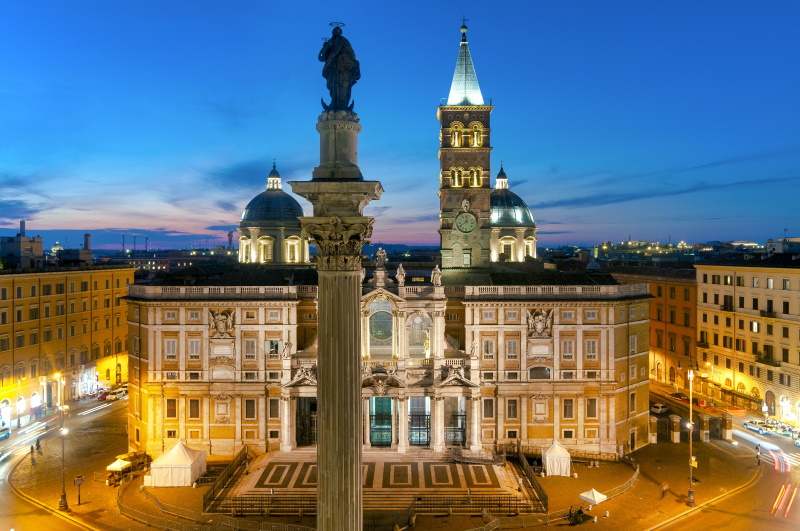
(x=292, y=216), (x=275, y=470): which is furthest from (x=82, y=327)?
(x=275, y=470)

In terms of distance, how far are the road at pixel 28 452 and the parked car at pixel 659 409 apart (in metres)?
50.8

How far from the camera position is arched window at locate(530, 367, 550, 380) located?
46.2m

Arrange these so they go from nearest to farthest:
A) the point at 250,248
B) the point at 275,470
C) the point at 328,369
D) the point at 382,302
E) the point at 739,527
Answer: the point at 328,369
the point at 739,527
the point at 275,470
the point at 382,302
the point at 250,248

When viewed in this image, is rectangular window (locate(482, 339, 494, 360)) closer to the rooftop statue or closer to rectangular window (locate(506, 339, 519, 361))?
rectangular window (locate(506, 339, 519, 361))

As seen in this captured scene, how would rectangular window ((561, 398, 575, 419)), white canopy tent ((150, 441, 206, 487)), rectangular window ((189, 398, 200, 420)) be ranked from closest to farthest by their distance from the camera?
white canopy tent ((150, 441, 206, 487)) < rectangular window ((189, 398, 200, 420)) < rectangular window ((561, 398, 575, 419))

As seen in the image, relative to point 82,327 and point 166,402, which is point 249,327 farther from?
point 82,327

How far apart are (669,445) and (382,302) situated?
28369 mm

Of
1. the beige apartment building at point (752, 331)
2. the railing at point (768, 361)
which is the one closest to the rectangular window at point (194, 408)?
the beige apartment building at point (752, 331)

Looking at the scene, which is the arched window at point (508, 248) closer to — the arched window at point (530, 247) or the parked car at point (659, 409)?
the arched window at point (530, 247)

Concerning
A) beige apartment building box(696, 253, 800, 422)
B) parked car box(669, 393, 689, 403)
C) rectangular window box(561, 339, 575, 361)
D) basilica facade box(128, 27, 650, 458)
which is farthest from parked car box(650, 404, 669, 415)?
rectangular window box(561, 339, 575, 361)

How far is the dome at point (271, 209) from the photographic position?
219 feet

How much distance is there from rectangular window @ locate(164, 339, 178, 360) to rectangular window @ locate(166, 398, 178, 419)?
3.42m

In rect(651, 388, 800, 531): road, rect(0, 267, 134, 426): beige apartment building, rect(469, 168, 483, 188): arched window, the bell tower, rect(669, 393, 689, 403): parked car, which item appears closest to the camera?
rect(651, 388, 800, 531): road

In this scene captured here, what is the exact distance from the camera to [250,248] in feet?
218
